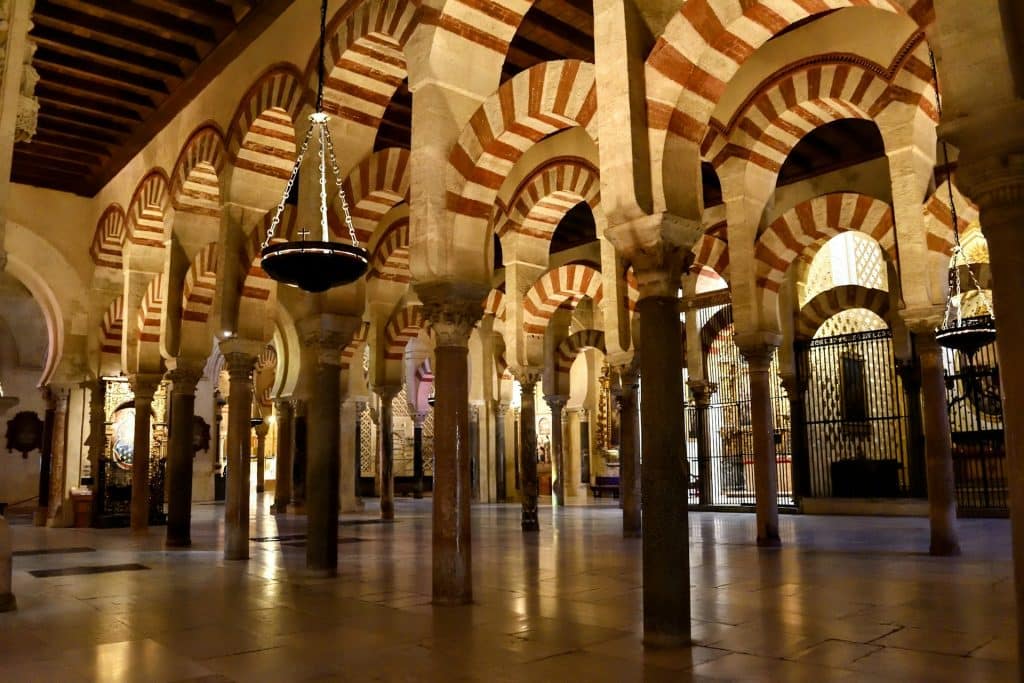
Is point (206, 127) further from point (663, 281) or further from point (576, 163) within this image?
point (663, 281)

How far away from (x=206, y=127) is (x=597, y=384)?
11.4 metres

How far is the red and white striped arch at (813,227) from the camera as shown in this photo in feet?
27.0

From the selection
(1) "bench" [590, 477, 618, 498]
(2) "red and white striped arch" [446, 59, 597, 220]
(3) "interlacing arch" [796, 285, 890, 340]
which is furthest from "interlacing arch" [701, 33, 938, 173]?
(1) "bench" [590, 477, 618, 498]

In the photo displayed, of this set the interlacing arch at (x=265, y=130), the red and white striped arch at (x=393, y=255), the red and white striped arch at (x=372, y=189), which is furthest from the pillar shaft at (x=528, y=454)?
the interlacing arch at (x=265, y=130)

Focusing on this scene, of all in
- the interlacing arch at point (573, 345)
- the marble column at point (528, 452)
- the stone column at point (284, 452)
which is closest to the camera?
the marble column at point (528, 452)

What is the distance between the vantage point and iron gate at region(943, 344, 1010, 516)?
1091cm

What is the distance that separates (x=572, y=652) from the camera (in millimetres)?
3387

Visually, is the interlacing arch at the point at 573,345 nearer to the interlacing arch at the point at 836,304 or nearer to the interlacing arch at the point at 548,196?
the interlacing arch at the point at 836,304

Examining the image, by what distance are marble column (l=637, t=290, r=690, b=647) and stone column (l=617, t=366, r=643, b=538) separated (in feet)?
15.6

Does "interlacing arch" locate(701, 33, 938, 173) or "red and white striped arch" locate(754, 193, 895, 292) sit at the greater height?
"interlacing arch" locate(701, 33, 938, 173)

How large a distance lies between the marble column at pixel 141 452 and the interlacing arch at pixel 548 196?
496 centimetres

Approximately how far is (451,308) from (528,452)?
5.00 m

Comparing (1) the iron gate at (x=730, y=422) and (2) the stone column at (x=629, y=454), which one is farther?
(1) the iron gate at (x=730, y=422)

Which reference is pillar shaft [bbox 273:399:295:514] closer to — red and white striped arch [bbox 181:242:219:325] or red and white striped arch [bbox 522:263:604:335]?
red and white striped arch [bbox 522:263:604:335]
